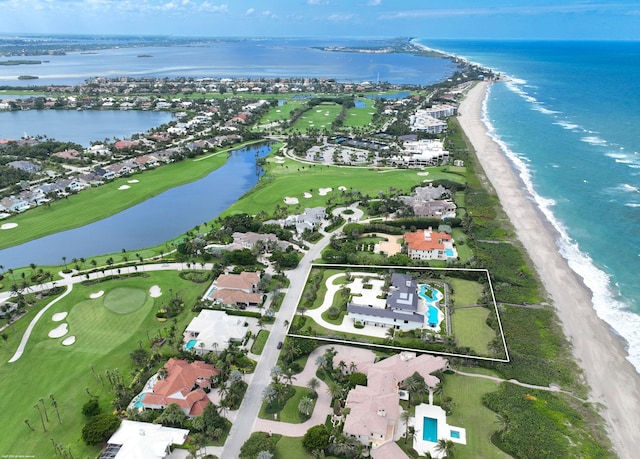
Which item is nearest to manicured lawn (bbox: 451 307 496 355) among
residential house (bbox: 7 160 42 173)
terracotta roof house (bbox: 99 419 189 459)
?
terracotta roof house (bbox: 99 419 189 459)

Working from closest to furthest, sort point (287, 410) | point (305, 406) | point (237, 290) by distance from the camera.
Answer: point (305, 406) → point (287, 410) → point (237, 290)

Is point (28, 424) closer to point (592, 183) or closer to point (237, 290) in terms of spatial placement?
point (237, 290)

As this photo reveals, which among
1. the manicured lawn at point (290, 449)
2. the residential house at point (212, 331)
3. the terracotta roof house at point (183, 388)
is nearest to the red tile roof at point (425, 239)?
the residential house at point (212, 331)

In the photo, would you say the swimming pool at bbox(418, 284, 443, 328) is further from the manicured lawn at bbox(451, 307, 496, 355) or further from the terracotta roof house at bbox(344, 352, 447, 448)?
the terracotta roof house at bbox(344, 352, 447, 448)

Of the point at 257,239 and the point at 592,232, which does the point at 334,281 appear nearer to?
the point at 257,239

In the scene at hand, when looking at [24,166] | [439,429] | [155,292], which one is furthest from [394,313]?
[24,166]
